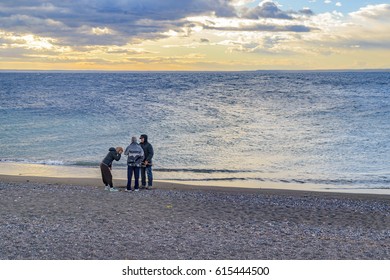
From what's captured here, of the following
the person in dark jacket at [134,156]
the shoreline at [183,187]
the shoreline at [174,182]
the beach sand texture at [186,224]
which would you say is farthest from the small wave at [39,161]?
the person in dark jacket at [134,156]

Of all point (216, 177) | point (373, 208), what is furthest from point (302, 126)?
point (373, 208)

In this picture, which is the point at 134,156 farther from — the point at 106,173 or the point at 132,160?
the point at 106,173

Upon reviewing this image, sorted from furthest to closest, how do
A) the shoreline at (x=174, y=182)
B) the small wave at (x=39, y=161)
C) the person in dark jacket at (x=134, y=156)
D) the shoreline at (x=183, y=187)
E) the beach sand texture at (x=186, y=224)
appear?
1. the small wave at (x=39, y=161)
2. the shoreline at (x=174, y=182)
3. the shoreline at (x=183, y=187)
4. the person in dark jacket at (x=134, y=156)
5. the beach sand texture at (x=186, y=224)

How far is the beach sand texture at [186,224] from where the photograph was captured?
11.0 metres

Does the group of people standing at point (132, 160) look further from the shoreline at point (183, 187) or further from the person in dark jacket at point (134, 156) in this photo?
the shoreline at point (183, 187)

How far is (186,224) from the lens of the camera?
13492 mm

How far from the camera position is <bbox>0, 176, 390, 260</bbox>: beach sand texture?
11.0 metres

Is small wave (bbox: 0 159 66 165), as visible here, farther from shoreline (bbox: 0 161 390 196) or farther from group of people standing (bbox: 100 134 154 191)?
group of people standing (bbox: 100 134 154 191)

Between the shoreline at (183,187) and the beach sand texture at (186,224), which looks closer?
the beach sand texture at (186,224)

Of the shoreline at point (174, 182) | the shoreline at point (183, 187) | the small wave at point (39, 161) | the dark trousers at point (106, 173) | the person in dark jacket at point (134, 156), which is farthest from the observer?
the small wave at point (39, 161)

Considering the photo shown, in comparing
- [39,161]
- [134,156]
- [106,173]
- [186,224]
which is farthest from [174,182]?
[39,161]

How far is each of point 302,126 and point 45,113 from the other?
2701 cm

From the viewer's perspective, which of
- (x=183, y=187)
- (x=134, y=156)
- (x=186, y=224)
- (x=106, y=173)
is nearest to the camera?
(x=186, y=224)

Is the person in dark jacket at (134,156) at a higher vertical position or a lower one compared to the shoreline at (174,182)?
higher
